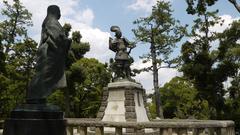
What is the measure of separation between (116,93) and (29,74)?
42.1 ft

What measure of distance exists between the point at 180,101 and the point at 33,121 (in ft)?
121

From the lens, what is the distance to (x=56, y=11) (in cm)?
816

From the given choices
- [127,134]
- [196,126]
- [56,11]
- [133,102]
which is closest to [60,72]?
[56,11]

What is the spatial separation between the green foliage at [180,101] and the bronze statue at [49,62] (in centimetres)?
2976

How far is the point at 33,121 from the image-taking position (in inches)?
272

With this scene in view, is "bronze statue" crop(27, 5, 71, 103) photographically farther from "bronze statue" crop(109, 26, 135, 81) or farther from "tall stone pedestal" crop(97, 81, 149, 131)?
"bronze statue" crop(109, 26, 135, 81)

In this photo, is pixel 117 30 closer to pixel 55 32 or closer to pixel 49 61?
pixel 55 32

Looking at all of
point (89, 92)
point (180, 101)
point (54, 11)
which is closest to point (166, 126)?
point (54, 11)

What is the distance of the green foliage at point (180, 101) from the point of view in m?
38.7

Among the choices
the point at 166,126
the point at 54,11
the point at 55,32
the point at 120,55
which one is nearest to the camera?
the point at 55,32

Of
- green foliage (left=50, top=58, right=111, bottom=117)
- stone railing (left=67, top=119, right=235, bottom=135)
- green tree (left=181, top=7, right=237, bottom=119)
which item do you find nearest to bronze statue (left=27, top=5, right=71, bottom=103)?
stone railing (left=67, top=119, right=235, bottom=135)

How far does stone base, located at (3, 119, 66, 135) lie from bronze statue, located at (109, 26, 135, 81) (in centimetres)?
920

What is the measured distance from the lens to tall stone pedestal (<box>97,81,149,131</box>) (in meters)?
15.2

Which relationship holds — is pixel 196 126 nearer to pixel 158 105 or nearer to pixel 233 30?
pixel 233 30
